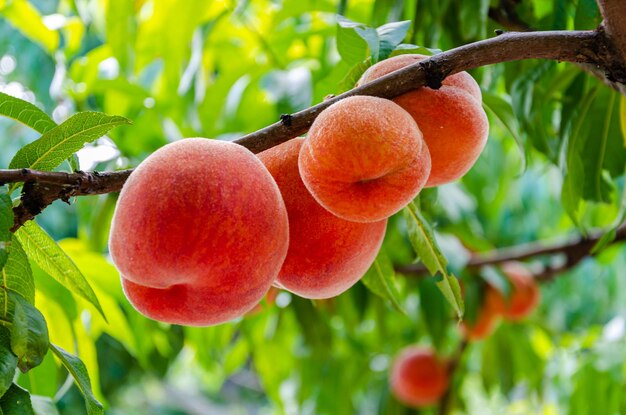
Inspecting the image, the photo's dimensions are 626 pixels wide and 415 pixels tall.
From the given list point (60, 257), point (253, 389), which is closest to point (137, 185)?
point (60, 257)

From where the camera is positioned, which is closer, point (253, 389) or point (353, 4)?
point (353, 4)

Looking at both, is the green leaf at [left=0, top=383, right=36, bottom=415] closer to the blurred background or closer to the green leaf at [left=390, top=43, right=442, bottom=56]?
the blurred background

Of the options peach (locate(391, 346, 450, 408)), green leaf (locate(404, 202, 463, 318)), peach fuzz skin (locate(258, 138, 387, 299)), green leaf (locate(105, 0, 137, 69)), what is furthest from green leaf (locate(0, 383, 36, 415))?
peach (locate(391, 346, 450, 408))

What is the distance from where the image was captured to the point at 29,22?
152 centimetres

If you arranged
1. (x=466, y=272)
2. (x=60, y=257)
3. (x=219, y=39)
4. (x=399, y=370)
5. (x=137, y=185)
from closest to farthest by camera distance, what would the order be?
(x=137, y=185) < (x=60, y=257) < (x=219, y=39) < (x=466, y=272) < (x=399, y=370)

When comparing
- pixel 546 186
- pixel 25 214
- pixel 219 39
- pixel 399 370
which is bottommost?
pixel 399 370

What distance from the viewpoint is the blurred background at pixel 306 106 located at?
1154 mm

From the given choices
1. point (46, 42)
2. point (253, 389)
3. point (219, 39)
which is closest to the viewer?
point (46, 42)

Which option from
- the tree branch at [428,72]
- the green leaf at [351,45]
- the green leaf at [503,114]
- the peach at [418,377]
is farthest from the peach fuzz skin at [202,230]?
the peach at [418,377]

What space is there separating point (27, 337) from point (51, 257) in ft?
0.55

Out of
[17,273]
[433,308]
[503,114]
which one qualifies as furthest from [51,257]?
[433,308]

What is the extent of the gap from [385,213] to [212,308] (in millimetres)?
169

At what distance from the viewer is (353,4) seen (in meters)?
1.60

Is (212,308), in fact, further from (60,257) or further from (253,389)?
(253,389)
